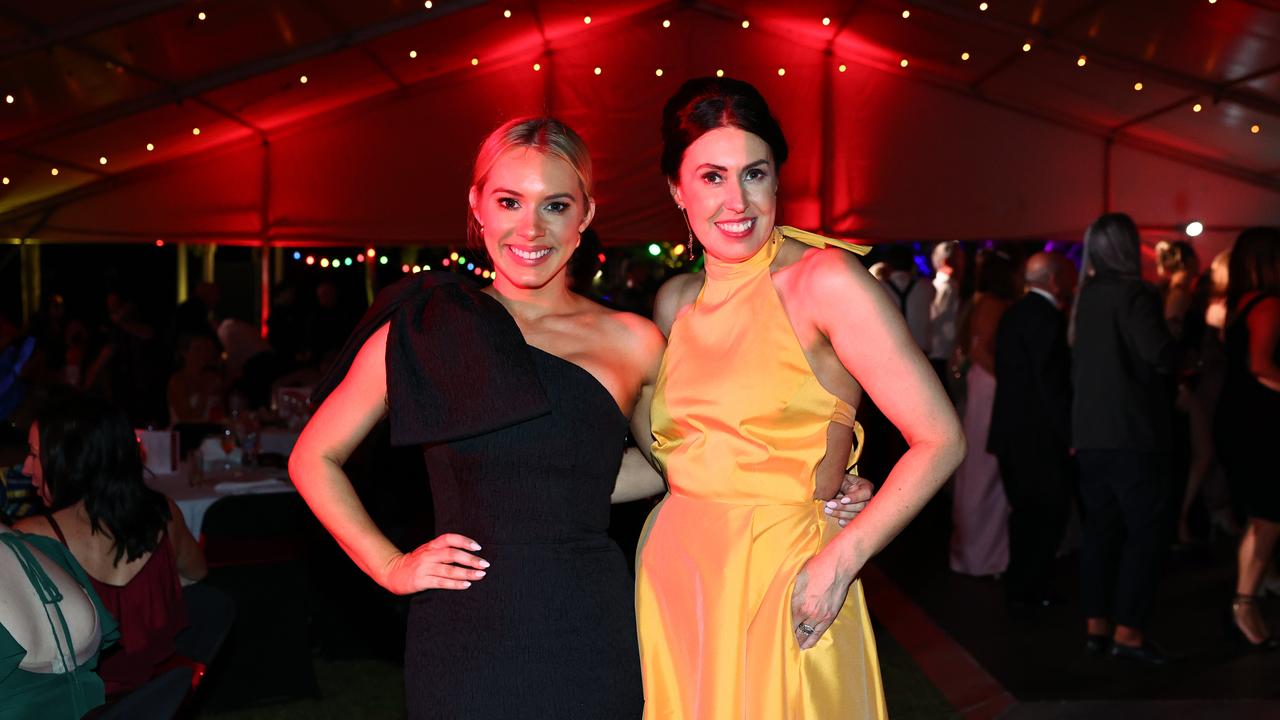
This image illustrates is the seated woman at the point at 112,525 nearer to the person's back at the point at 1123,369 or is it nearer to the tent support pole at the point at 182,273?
the person's back at the point at 1123,369

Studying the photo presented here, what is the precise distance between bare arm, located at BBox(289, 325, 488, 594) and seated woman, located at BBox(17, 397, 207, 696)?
1.57 metres

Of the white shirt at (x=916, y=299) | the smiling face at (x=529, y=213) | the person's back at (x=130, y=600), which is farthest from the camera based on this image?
the white shirt at (x=916, y=299)

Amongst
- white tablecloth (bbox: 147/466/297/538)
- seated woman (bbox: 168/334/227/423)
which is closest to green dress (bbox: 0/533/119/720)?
white tablecloth (bbox: 147/466/297/538)

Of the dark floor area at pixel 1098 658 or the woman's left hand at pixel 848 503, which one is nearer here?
the woman's left hand at pixel 848 503

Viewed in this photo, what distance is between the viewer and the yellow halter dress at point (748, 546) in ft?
6.50

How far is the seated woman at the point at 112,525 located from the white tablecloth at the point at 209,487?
0.93 m

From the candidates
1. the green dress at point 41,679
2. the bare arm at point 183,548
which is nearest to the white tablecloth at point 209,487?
the bare arm at point 183,548

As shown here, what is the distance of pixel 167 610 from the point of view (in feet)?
11.2

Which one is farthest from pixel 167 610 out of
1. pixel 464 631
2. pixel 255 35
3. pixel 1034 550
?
pixel 255 35

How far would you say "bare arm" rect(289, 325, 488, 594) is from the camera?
2.03m

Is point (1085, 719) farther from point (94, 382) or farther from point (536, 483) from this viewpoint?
point (94, 382)

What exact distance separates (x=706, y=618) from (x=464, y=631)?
0.39 m

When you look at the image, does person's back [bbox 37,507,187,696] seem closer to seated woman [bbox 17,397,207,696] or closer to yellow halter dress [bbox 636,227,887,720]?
seated woman [bbox 17,397,207,696]

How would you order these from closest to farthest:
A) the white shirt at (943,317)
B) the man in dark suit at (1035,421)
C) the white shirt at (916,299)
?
the man in dark suit at (1035,421) < the white shirt at (943,317) < the white shirt at (916,299)
